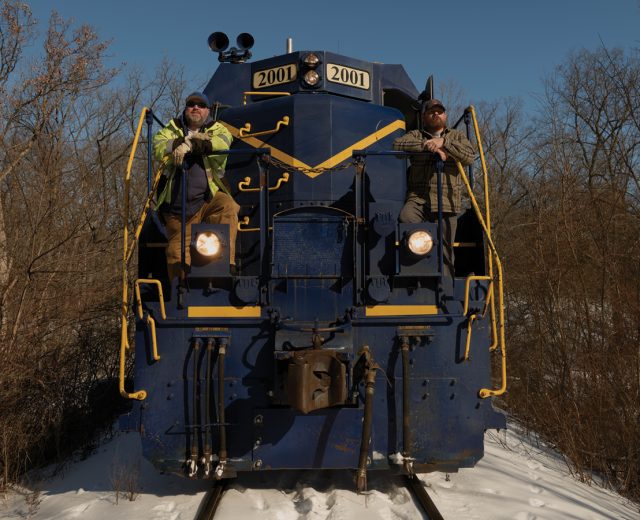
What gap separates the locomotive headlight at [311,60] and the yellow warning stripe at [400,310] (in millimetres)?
2871

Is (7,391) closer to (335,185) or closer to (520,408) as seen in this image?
(335,185)

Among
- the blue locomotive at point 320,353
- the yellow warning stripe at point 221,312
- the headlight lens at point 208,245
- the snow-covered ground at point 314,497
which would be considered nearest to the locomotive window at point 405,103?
the blue locomotive at point 320,353

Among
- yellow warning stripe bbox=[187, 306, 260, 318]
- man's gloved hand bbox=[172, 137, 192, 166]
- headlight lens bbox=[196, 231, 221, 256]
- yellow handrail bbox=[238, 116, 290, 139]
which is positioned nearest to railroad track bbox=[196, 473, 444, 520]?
yellow warning stripe bbox=[187, 306, 260, 318]

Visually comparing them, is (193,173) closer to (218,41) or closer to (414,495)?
(218,41)

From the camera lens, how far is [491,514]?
4.23m

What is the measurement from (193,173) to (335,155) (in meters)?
1.42

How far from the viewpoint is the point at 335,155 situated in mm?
5547

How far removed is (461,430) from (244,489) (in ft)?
6.21

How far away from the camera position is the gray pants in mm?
4816

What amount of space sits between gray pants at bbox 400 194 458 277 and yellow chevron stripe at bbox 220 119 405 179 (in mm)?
870

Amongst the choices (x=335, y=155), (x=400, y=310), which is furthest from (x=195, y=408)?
(x=335, y=155)

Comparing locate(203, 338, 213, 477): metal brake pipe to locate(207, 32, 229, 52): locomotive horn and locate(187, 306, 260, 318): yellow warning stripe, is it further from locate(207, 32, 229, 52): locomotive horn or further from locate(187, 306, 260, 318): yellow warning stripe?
locate(207, 32, 229, 52): locomotive horn

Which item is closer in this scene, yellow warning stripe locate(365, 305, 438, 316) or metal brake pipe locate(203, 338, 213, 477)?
metal brake pipe locate(203, 338, 213, 477)

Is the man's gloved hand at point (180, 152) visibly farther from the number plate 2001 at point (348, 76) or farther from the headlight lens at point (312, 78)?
the number plate 2001 at point (348, 76)
